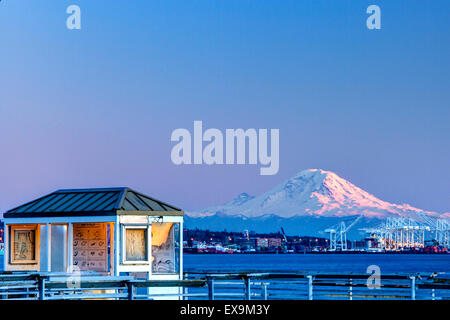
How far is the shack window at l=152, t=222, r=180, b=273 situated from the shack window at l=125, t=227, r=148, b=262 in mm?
1097

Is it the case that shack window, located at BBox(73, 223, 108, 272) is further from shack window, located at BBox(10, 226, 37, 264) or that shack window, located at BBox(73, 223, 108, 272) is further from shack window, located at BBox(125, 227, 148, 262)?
shack window, located at BBox(10, 226, 37, 264)

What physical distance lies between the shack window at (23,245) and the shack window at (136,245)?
3.09 m

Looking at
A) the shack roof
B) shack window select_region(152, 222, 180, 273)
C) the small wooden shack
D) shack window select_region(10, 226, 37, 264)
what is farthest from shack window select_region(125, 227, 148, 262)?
shack window select_region(10, 226, 37, 264)

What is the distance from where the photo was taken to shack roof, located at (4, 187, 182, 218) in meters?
19.1

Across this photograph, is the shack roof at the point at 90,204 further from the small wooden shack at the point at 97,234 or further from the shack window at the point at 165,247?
the shack window at the point at 165,247

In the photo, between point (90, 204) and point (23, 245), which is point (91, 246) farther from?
point (23, 245)

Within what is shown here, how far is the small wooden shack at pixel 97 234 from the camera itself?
62.7 feet

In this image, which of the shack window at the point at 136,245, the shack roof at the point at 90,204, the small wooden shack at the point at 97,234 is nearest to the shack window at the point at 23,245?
the small wooden shack at the point at 97,234

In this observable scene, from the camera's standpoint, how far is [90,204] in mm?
19562

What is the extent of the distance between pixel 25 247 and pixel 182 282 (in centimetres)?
1069

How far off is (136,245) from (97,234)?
117cm
